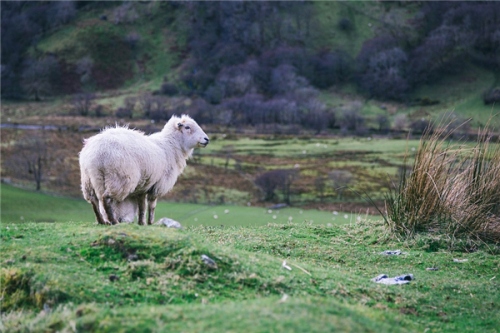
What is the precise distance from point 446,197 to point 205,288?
25.0 ft

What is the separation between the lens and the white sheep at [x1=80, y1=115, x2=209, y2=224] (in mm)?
12914

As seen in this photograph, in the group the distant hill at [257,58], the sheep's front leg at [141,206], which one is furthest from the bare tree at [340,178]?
the sheep's front leg at [141,206]

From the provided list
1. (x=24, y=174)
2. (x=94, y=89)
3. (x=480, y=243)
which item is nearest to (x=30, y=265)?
(x=480, y=243)

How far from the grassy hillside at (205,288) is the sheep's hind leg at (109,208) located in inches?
37.6

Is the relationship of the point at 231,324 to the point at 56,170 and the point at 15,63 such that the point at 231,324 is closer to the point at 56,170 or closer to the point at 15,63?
the point at 56,170

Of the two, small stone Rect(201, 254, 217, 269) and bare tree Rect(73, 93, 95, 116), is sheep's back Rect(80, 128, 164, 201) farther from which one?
bare tree Rect(73, 93, 95, 116)

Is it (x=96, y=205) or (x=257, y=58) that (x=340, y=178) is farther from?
(x=257, y=58)

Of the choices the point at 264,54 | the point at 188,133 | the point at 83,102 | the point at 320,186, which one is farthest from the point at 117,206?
the point at 264,54

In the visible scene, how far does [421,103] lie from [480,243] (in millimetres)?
91199

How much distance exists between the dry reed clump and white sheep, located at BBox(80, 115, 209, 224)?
17.8 feet

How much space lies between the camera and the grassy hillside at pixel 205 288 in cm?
803

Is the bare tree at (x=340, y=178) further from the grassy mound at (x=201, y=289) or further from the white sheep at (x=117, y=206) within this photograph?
the grassy mound at (x=201, y=289)

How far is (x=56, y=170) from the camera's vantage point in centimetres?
5653

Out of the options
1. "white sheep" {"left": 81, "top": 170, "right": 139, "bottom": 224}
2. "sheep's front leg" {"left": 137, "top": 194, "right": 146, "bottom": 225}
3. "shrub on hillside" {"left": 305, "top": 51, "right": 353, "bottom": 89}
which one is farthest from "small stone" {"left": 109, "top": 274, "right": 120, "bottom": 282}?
"shrub on hillside" {"left": 305, "top": 51, "right": 353, "bottom": 89}
